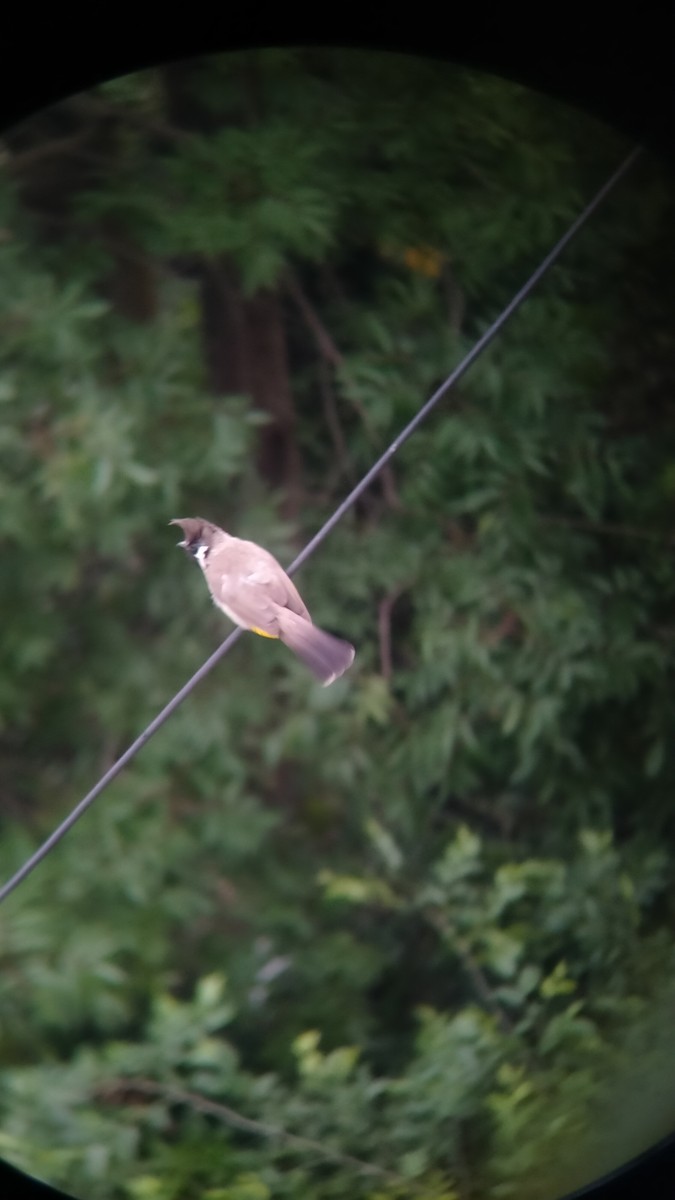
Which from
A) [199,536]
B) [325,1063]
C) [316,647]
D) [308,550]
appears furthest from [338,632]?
[308,550]

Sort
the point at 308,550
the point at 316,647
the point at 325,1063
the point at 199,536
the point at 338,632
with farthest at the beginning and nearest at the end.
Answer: the point at 338,632 → the point at 325,1063 → the point at 199,536 → the point at 316,647 → the point at 308,550

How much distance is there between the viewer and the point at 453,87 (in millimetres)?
1992

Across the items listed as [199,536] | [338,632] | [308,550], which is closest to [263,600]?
[199,536]

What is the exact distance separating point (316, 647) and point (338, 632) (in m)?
0.97

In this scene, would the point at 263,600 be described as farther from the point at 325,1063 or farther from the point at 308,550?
the point at 325,1063

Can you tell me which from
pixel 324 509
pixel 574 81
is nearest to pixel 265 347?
pixel 324 509

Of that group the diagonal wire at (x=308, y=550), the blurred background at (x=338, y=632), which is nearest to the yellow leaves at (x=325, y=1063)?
the blurred background at (x=338, y=632)

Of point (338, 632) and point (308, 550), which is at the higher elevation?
point (338, 632)

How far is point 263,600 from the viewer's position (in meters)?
1.46

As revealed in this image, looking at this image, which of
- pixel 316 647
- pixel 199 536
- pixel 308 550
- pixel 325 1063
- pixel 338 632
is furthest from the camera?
pixel 338 632

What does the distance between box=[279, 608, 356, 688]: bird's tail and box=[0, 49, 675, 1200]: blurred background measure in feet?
2.18

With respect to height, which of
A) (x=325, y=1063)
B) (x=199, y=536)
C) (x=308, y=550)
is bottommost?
(x=325, y=1063)

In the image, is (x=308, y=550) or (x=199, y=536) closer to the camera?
(x=308, y=550)

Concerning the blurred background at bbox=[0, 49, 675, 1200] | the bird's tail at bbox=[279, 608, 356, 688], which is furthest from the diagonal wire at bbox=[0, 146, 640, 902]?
the blurred background at bbox=[0, 49, 675, 1200]
